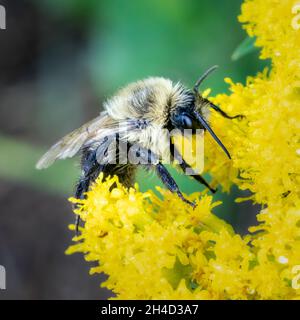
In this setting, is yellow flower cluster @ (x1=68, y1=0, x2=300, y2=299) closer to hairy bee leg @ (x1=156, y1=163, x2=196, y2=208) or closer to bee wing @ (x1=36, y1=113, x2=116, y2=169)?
hairy bee leg @ (x1=156, y1=163, x2=196, y2=208)

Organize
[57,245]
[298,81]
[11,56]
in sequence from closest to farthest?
[298,81] → [57,245] → [11,56]

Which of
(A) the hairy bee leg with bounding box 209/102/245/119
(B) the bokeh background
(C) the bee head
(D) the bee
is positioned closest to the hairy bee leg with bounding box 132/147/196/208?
(D) the bee

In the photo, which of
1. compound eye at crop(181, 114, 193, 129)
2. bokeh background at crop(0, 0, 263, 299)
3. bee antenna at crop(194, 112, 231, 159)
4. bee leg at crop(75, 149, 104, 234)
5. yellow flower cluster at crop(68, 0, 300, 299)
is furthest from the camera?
bokeh background at crop(0, 0, 263, 299)

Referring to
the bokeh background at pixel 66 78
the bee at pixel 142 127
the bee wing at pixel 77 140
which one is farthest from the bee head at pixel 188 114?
the bokeh background at pixel 66 78

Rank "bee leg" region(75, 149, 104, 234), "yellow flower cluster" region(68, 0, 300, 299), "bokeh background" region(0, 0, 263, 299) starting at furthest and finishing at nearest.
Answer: "bokeh background" region(0, 0, 263, 299), "bee leg" region(75, 149, 104, 234), "yellow flower cluster" region(68, 0, 300, 299)

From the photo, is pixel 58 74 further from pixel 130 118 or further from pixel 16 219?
pixel 130 118
